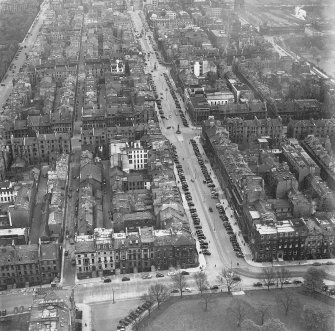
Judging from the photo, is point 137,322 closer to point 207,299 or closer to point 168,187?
point 207,299

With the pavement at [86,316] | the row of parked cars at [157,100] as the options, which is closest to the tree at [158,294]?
the pavement at [86,316]

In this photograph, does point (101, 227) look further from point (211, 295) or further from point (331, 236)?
point (331, 236)

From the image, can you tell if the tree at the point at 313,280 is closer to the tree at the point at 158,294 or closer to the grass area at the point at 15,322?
the tree at the point at 158,294

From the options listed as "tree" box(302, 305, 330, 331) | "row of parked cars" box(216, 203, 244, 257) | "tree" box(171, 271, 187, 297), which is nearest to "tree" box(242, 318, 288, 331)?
"tree" box(302, 305, 330, 331)

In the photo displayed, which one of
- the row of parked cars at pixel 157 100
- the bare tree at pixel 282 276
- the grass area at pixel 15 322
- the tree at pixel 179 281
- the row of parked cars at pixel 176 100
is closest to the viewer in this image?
the grass area at pixel 15 322

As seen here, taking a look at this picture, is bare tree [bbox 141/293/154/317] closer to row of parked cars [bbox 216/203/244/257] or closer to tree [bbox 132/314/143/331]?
tree [bbox 132/314/143/331]

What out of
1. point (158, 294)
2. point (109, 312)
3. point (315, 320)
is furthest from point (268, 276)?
point (109, 312)
